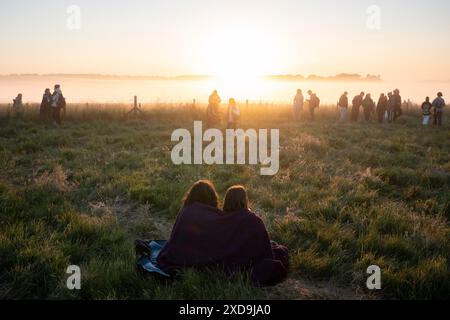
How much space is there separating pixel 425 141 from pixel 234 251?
13.0 meters

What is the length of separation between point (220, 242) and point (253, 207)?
286 centimetres

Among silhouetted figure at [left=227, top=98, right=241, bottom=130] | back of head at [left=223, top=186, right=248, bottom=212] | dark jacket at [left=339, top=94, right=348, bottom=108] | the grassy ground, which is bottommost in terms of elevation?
the grassy ground

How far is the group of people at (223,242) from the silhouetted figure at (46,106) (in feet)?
53.3

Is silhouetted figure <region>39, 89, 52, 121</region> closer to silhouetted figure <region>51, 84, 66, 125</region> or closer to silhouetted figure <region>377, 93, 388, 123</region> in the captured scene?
silhouetted figure <region>51, 84, 66, 125</region>

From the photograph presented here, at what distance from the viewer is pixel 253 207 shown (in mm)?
7453

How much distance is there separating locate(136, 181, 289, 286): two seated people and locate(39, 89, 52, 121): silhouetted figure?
16221mm

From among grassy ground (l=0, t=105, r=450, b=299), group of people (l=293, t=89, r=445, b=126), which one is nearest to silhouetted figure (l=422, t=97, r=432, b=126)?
group of people (l=293, t=89, r=445, b=126)

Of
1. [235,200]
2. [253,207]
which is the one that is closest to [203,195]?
[235,200]

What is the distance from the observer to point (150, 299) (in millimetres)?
4164

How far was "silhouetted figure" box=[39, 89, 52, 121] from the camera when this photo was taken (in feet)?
61.6

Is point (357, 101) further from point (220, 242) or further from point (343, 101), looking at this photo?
point (220, 242)

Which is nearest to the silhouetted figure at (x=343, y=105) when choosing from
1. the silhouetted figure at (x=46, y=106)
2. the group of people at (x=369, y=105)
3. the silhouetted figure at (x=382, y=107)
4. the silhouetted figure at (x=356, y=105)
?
the group of people at (x=369, y=105)

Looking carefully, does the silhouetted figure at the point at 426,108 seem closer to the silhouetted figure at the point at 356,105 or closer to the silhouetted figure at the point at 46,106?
the silhouetted figure at the point at 356,105
